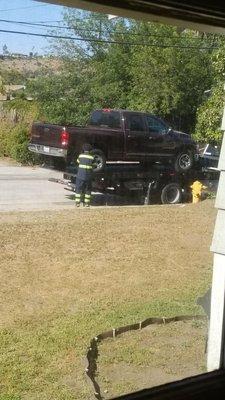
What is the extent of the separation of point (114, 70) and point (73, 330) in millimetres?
795

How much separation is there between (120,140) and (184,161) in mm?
A: 236

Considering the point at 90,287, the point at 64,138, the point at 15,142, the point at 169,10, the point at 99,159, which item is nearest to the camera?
the point at 169,10

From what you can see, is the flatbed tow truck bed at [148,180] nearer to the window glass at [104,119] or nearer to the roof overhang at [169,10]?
the window glass at [104,119]

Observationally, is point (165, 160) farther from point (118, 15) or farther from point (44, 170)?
point (118, 15)

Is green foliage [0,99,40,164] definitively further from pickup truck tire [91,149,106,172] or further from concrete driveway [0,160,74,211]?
pickup truck tire [91,149,106,172]

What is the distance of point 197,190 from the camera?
193 cm

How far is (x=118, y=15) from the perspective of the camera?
1188 millimetres

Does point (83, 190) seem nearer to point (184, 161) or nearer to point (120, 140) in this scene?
point (120, 140)

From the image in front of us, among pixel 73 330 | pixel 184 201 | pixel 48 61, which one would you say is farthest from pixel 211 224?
pixel 48 61

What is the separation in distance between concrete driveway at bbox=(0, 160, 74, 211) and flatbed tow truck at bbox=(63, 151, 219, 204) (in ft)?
0.50

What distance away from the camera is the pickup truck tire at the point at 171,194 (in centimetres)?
187

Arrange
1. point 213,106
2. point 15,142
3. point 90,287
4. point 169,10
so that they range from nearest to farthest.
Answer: point 169,10 → point 15,142 → point 90,287 → point 213,106

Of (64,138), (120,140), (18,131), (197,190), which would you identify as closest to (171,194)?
(197,190)

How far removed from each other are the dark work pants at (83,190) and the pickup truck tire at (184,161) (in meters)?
0.31
